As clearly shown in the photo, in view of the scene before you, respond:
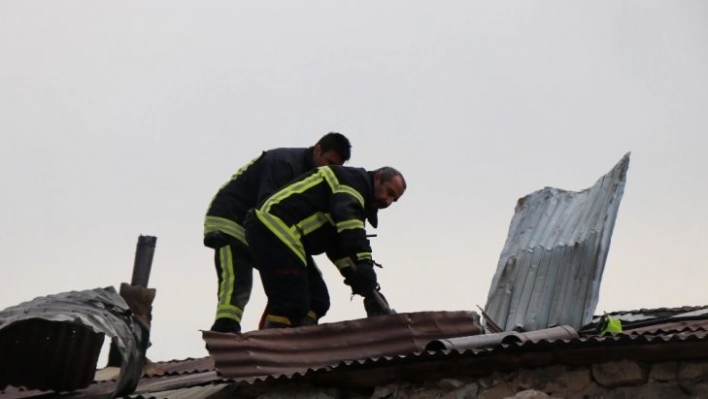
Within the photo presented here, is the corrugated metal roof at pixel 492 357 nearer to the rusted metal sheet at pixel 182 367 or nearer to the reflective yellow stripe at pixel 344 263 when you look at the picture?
the reflective yellow stripe at pixel 344 263

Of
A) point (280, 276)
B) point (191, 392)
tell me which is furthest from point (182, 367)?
point (191, 392)

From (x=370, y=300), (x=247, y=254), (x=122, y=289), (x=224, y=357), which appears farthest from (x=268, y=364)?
(x=122, y=289)

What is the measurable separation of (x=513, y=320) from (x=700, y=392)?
272 cm

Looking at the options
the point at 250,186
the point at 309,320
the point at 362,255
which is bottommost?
the point at 309,320

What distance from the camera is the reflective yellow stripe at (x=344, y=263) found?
8.84 metres

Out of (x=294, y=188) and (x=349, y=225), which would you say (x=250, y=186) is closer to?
(x=294, y=188)

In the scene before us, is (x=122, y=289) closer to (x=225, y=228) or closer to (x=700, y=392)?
(x=225, y=228)

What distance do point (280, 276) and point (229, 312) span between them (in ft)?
2.63

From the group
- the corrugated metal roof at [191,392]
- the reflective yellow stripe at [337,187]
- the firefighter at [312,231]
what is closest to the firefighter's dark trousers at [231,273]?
the firefighter at [312,231]

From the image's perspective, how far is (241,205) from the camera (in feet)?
32.3

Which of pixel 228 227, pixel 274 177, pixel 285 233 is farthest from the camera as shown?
pixel 228 227

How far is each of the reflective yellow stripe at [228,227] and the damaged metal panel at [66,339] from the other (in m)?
1.21

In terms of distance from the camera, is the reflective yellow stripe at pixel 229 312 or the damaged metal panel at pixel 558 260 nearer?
the damaged metal panel at pixel 558 260

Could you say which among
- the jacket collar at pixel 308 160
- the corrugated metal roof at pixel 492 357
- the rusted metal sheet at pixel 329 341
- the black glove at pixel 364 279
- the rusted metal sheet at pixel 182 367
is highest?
the jacket collar at pixel 308 160
